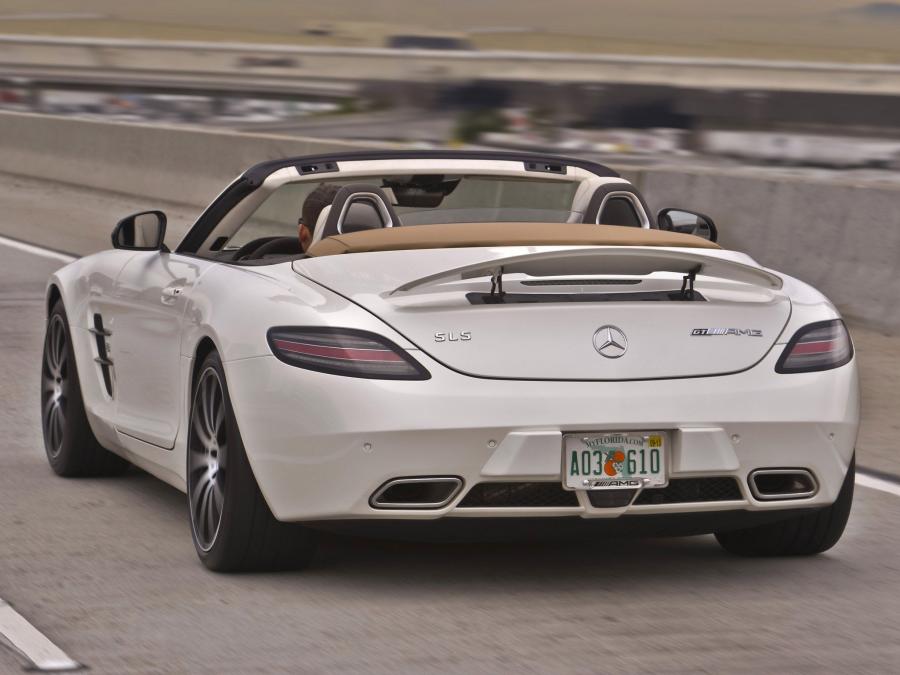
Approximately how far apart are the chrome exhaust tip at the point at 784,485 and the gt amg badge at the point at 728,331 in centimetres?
42

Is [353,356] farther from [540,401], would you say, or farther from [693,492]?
[693,492]

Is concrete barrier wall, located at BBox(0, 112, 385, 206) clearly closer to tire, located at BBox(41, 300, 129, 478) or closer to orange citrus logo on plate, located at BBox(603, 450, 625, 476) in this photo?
tire, located at BBox(41, 300, 129, 478)

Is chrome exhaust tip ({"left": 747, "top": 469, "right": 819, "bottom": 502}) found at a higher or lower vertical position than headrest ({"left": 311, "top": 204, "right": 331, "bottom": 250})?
lower

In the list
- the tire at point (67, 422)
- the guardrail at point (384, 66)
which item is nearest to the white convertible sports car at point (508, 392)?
the tire at point (67, 422)

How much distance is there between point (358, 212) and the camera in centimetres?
646

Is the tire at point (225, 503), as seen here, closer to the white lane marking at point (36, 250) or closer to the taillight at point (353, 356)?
the taillight at point (353, 356)

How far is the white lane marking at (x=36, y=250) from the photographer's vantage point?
18.3 m

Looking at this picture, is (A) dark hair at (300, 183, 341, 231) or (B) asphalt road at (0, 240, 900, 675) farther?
(A) dark hair at (300, 183, 341, 231)

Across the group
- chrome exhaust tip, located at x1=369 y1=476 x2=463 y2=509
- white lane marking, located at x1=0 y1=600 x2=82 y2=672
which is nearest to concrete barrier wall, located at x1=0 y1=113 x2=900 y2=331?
chrome exhaust tip, located at x1=369 y1=476 x2=463 y2=509

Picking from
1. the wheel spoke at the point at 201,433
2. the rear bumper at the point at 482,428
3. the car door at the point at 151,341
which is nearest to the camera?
the rear bumper at the point at 482,428

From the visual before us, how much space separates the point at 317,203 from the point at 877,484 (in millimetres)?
2836

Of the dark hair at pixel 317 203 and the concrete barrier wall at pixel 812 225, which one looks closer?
the dark hair at pixel 317 203

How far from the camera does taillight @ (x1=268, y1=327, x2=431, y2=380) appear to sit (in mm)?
5477

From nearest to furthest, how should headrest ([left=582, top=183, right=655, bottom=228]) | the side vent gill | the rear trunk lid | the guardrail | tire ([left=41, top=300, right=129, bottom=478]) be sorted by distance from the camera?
the rear trunk lid < headrest ([left=582, top=183, right=655, bottom=228]) < the side vent gill < tire ([left=41, top=300, right=129, bottom=478]) < the guardrail
